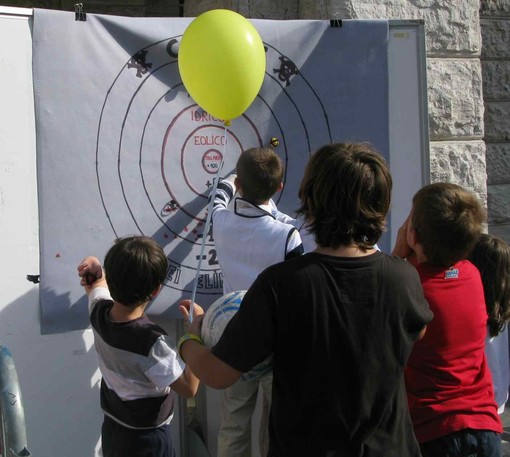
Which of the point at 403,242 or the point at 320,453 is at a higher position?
the point at 403,242

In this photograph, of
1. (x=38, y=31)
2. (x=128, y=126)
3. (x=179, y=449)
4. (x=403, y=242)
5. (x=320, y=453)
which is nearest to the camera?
(x=320, y=453)

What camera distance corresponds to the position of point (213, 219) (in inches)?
121

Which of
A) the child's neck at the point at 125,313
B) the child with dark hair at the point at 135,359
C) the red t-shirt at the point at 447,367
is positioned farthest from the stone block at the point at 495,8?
the child's neck at the point at 125,313

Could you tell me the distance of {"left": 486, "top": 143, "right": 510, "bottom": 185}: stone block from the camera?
5695 mm

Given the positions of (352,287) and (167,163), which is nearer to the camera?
(352,287)

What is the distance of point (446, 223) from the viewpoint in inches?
82.6

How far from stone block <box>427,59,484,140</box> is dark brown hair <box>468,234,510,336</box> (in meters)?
2.18

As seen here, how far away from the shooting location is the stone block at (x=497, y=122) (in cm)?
577

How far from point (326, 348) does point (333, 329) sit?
5cm

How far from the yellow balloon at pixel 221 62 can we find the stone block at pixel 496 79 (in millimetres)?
3356

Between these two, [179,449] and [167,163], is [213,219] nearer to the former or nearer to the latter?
[167,163]

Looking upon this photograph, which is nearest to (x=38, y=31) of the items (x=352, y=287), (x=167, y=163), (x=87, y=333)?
(x=167, y=163)

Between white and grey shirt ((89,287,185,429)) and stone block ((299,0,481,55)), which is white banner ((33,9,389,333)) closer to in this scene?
stone block ((299,0,481,55))

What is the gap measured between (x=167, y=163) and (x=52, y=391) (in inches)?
43.8
